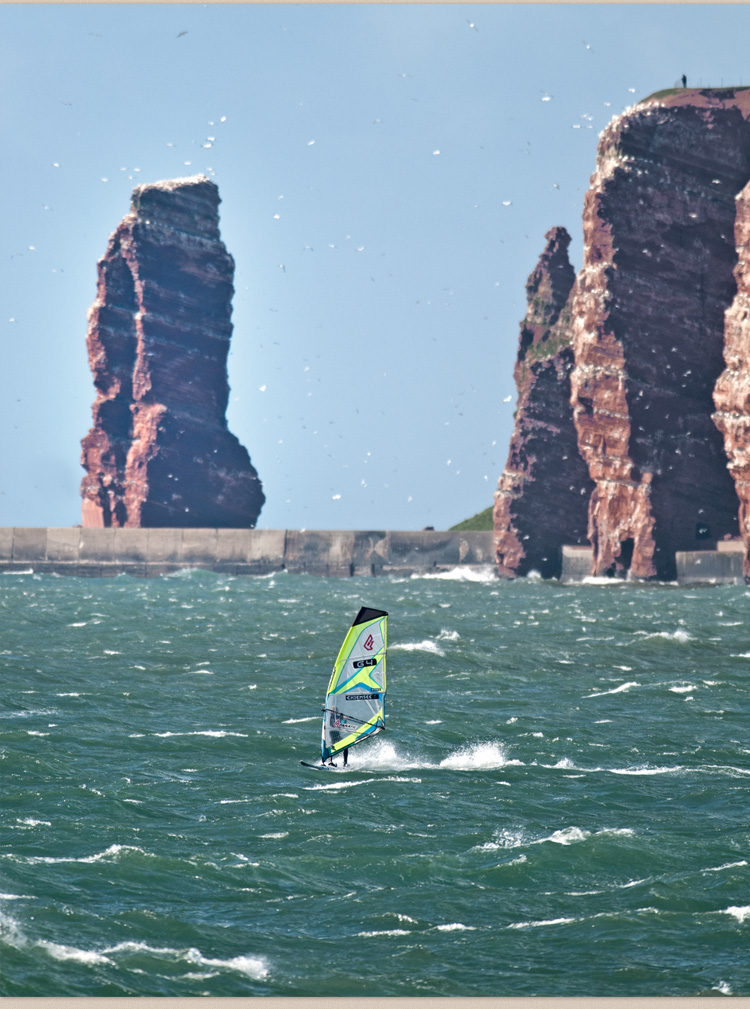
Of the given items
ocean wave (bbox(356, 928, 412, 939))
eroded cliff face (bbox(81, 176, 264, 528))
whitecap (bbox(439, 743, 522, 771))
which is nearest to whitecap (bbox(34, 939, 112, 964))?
ocean wave (bbox(356, 928, 412, 939))

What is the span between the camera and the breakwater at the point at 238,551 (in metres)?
128

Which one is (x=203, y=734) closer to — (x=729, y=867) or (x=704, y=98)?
(x=729, y=867)

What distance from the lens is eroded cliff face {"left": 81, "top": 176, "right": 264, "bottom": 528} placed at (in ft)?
502

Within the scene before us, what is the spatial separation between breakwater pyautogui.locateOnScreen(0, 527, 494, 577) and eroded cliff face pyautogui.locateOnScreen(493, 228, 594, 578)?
5842 millimetres

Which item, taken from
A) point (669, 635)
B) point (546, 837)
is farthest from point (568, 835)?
point (669, 635)

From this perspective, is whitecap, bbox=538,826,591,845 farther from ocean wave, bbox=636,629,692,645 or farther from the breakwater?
the breakwater

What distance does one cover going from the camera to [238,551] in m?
135

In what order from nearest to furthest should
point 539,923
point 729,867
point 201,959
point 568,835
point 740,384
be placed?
point 201,959
point 539,923
point 729,867
point 568,835
point 740,384

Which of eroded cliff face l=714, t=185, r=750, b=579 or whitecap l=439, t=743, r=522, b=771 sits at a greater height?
eroded cliff face l=714, t=185, r=750, b=579

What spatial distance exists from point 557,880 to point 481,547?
110m

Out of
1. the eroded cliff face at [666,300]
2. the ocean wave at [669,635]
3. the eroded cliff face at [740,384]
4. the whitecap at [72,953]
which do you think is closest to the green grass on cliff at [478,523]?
the eroded cliff face at [666,300]

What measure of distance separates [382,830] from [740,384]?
269 feet

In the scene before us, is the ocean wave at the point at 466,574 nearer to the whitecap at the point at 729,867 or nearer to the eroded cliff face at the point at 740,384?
the eroded cliff face at the point at 740,384

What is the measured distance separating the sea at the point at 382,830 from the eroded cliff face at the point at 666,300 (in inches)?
2442
